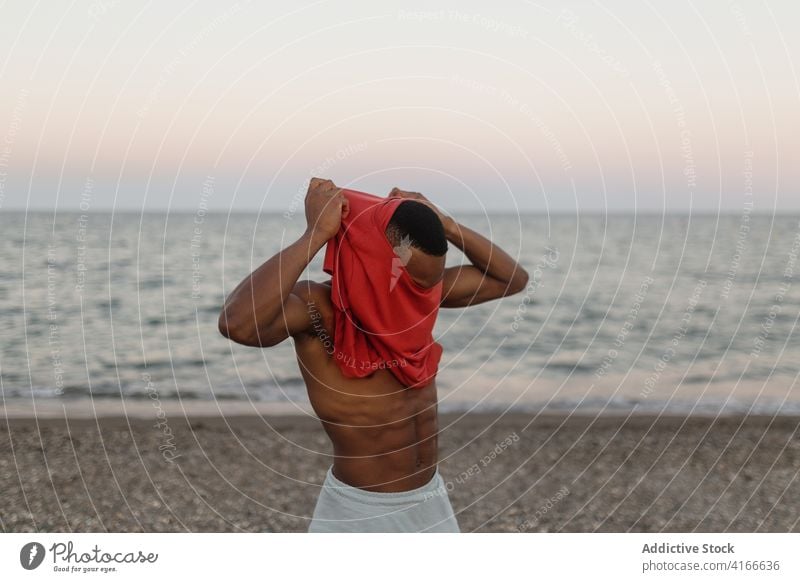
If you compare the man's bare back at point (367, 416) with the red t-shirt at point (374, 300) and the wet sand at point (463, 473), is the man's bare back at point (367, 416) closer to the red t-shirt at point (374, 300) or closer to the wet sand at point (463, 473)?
the red t-shirt at point (374, 300)

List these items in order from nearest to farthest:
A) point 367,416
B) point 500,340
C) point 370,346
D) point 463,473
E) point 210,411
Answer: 1. point 370,346
2. point 367,416
3. point 463,473
4. point 210,411
5. point 500,340

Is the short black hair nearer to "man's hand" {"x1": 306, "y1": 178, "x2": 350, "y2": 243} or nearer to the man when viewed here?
the man

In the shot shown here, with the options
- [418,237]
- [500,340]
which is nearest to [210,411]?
[500,340]

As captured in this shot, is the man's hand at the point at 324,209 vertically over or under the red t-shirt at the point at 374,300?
over

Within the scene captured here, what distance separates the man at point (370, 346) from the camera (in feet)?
9.94

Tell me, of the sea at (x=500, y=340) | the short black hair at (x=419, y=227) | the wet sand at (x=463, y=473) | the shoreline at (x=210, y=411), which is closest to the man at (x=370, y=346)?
the short black hair at (x=419, y=227)

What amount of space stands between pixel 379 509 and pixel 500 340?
1614 centimetres

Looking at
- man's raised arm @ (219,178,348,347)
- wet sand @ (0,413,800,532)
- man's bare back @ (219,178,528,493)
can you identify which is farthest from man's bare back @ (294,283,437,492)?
wet sand @ (0,413,800,532)

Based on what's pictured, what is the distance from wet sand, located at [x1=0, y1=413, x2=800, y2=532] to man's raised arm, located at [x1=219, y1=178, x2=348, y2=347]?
205 inches

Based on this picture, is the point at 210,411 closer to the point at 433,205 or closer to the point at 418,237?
the point at 433,205

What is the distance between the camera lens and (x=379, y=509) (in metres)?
3.62

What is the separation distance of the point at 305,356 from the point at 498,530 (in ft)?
16.5

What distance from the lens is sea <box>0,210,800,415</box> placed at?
44.6 feet

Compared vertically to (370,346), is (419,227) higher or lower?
higher
